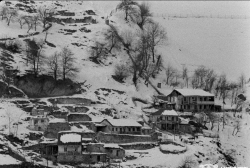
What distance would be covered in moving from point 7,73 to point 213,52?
66292 millimetres

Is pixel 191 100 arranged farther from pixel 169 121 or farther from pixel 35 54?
pixel 35 54

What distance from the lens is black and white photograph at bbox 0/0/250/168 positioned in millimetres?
67875

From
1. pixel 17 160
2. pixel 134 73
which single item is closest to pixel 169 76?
pixel 134 73

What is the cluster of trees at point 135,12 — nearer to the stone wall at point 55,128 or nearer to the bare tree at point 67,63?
the bare tree at point 67,63

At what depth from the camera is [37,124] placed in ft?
234

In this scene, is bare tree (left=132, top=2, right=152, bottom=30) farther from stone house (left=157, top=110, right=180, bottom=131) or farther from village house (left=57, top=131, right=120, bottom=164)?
village house (left=57, top=131, right=120, bottom=164)

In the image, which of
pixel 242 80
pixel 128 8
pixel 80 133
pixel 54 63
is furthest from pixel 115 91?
pixel 128 8

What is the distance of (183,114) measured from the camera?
85.2 meters

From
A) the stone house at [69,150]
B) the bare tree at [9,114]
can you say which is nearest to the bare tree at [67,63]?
the bare tree at [9,114]

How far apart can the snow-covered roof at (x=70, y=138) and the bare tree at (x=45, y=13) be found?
4959 centimetres

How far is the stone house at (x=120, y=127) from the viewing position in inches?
2899

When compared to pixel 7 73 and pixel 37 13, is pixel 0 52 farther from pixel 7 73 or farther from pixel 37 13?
pixel 37 13

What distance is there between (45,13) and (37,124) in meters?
49.4

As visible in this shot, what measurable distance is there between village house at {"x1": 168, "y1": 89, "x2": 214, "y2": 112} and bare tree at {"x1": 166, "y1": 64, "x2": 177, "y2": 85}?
11255mm
